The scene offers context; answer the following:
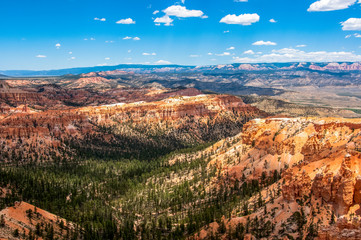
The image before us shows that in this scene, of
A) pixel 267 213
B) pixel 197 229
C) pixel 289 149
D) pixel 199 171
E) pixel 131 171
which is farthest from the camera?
pixel 131 171

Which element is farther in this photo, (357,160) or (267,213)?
(267,213)

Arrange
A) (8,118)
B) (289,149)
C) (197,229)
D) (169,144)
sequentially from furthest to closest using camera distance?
(169,144)
(8,118)
(289,149)
(197,229)

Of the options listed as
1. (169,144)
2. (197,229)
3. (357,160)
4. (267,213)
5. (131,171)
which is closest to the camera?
(357,160)

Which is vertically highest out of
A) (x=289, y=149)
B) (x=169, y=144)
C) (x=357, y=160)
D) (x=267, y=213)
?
(x=357, y=160)

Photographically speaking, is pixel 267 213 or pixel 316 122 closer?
pixel 267 213

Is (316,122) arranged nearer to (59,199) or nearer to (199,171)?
(199,171)

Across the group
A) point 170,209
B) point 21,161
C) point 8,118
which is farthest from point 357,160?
point 8,118

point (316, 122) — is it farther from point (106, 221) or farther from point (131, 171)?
point (131, 171)

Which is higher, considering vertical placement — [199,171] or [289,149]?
[289,149]

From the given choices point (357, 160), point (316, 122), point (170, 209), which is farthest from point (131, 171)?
point (357, 160)
